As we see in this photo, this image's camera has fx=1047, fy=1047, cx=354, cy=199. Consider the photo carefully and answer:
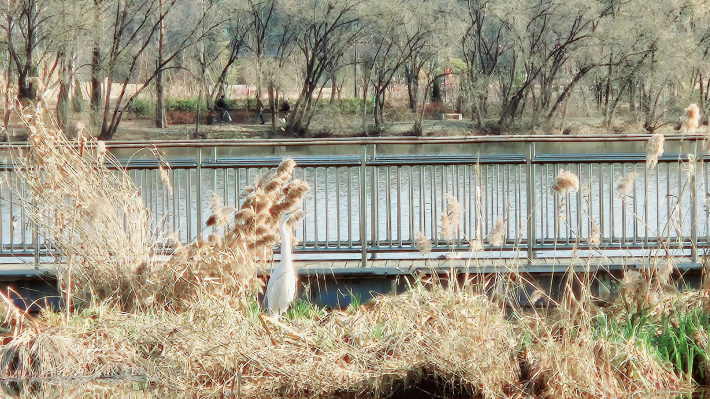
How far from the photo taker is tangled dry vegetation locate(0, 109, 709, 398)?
648 centimetres

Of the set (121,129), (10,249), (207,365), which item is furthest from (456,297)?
(121,129)

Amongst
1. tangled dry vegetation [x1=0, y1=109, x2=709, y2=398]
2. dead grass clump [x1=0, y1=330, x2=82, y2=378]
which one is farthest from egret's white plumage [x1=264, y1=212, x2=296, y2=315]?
dead grass clump [x1=0, y1=330, x2=82, y2=378]

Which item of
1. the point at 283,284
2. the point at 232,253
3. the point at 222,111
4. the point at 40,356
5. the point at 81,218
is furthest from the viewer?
the point at 222,111

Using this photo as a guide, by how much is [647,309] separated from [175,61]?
1721 inches

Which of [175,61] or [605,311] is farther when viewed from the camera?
[175,61]

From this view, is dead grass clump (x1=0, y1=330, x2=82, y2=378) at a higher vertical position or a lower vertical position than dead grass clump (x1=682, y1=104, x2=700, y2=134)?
lower

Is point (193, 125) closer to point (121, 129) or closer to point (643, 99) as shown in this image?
point (121, 129)

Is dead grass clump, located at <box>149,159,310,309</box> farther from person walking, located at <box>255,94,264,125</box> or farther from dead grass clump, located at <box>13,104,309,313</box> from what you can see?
person walking, located at <box>255,94,264,125</box>

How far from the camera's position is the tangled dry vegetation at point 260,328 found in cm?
648

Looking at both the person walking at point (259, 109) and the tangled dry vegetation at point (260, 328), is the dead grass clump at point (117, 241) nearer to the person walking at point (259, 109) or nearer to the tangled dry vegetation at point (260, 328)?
the tangled dry vegetation at point (260, 328)

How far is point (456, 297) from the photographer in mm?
6941

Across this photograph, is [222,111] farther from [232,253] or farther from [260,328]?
[260,328]

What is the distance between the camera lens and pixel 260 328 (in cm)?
705

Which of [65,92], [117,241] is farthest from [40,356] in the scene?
[65,92]
